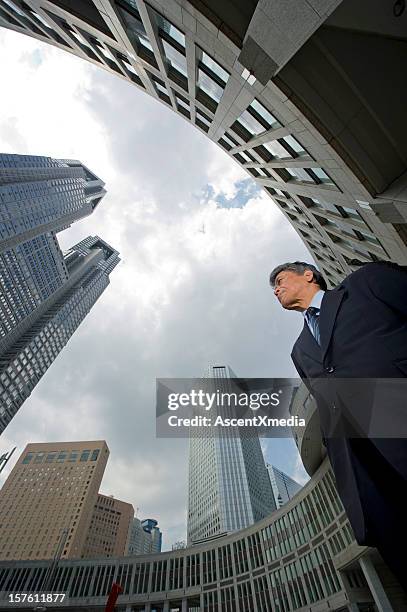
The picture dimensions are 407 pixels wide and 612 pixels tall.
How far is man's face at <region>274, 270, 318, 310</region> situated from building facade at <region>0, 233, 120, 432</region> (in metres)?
124

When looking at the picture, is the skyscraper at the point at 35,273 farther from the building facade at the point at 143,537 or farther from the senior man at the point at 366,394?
the senior man at the point at 366,394

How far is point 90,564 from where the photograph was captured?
47.3 metres

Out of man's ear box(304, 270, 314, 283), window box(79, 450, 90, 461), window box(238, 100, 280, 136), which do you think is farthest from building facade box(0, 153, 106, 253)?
man's ear box(304, 270, 314, 283)

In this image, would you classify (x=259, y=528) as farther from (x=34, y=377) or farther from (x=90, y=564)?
(x=34, y=377)

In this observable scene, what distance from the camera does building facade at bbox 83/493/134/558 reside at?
102 metres

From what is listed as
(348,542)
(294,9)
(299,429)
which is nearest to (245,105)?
(294,9)

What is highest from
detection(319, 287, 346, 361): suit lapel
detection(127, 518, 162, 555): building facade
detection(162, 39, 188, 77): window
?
detection(127, 518, 162, 555): building facade

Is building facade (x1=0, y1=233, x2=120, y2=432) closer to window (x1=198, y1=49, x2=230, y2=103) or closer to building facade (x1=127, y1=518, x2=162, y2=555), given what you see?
building facade (x1=127, y1=518, x2=162, y2=555)

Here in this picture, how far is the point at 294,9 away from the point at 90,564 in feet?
225

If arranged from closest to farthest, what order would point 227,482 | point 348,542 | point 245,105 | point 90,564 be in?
point 245,105 < point 348,542 < point 90,564 < point 227,482

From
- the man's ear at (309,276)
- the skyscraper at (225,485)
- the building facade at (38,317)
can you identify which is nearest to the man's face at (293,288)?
the man's ear at (309,276)

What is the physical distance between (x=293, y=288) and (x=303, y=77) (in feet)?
24.1

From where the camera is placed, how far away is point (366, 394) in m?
1.50

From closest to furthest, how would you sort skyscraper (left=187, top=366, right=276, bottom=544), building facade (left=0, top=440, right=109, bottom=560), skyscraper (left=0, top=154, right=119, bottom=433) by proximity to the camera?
1. building facade (left=0, top=440, right=109, bottom=560)
2. skyscraper (left=187, top=366, right=276, bottom=544)
3. skyscraper (left=0, top=154, right=119, bottom=433)
